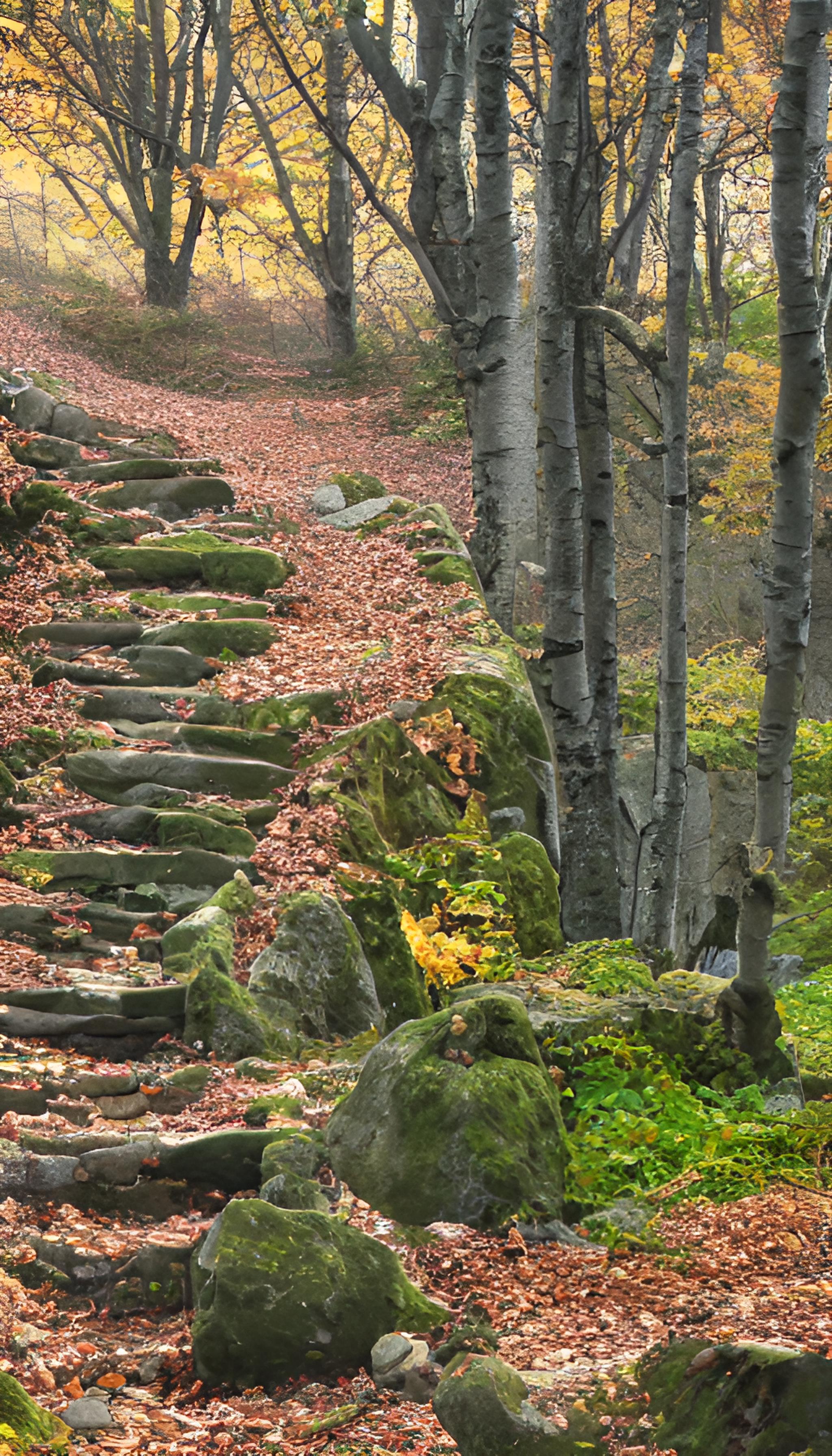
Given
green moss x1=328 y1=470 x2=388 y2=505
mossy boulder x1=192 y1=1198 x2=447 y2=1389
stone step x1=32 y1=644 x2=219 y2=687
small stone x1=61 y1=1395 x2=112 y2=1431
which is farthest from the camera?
green moss x1=328 y1=470 x2=388 y2=505

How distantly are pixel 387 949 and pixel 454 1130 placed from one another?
201 centimetres

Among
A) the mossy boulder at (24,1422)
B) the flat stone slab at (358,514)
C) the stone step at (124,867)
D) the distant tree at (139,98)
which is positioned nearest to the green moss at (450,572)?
Answer: the flat stone slab at (358,514)

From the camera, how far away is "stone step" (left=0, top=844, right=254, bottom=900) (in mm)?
4953

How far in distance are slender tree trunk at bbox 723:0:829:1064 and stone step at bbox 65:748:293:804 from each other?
105 inches

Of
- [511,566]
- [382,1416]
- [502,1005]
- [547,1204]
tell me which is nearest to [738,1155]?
[547,1204]

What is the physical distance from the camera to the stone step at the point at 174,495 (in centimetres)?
888

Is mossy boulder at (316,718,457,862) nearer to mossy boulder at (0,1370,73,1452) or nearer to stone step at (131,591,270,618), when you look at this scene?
stone step at (131,591,270,618)

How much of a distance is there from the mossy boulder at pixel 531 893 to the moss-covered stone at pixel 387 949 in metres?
0.87

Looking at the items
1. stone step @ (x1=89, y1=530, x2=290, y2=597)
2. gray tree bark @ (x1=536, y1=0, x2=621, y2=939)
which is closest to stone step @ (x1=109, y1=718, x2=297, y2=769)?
gray tree bark @ (x1=536, y1=0, x2=621, y2=939)

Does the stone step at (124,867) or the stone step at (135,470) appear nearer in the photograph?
the stone step at (124,867)

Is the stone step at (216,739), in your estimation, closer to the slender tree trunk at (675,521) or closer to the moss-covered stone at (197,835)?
the moss-covered stone at (197,835)

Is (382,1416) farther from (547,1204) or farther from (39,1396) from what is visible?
(547,1204)

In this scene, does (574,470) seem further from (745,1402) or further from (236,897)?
(745,1402)

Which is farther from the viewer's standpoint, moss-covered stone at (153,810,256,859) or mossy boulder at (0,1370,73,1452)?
moss-covered stone at (153,810,256,859)
